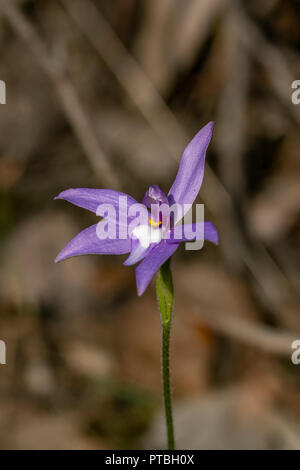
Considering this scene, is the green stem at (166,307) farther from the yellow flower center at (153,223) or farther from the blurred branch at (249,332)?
the blurred branch at (249,332)

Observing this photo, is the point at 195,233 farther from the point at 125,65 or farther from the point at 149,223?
the point at 125,65

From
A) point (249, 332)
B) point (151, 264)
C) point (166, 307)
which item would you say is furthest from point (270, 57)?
point (151, 264)

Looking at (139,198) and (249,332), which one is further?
(139,198)

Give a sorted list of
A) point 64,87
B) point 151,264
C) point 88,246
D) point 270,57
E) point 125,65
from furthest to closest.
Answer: point 125,65 → point 270,57 → point 64,87 → point 88,246 → point 151,264

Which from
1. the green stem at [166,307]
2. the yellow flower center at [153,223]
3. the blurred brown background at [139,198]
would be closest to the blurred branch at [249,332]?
the blurred brown background at [139,198]
